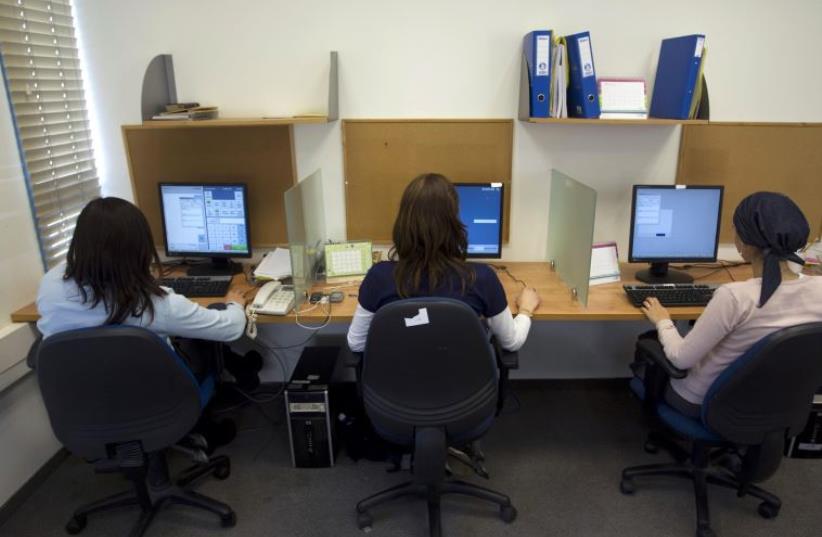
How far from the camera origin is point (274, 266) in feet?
8.19

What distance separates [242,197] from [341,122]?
56 centimetres

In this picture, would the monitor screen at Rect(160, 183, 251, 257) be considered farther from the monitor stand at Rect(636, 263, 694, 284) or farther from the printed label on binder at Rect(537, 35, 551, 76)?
the monitor stand at Rect(636, 263, 694, 284)

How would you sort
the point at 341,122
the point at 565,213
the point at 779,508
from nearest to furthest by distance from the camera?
the point at 779,508 → the point at 565,213 → the point at 341,122

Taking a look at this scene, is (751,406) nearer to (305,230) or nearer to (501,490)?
(501,490)

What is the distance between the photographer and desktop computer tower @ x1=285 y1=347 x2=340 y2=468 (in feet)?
7.39

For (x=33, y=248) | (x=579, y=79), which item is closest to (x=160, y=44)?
(x=33, y=248)

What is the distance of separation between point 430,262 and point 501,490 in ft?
3.68

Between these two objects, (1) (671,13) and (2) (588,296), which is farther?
(1) (671,13)

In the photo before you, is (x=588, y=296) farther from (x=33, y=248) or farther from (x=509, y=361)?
(x=33, y=248)

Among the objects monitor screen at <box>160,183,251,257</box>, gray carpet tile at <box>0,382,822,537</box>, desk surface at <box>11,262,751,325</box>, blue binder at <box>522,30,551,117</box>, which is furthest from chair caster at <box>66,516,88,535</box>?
blue binder at <box>522,30,551,117</box>

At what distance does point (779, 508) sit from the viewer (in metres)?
2.05

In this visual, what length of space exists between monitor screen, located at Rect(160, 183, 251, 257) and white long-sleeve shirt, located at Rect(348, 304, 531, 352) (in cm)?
94

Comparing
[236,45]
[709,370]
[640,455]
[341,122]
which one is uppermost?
[236,45]

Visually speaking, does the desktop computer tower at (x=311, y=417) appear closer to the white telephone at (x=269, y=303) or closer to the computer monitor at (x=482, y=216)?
the white telephone at (x=269, y=303)
